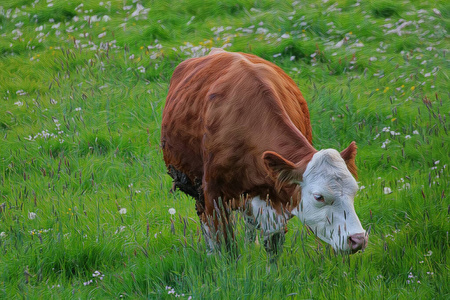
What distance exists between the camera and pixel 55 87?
8195mm

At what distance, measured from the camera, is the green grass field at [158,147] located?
366cm

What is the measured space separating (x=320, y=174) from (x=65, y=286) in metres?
2.04


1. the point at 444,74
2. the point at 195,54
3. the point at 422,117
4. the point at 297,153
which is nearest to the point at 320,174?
the point at 297,153

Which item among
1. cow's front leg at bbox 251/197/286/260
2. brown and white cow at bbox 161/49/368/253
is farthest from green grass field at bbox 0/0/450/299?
brown and white cow at bbox 161/49/368/253

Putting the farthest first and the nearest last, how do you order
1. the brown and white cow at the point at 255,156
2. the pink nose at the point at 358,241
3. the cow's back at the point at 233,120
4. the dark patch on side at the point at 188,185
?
the dark patch on side at the point at 188,185 → the cow's back at the point at 233,120 → the brown and white cow at the point at 255,156 → the pink nose at the point at 358,241

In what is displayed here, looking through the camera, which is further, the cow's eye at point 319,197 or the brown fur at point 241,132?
the brown fur at point 241,132

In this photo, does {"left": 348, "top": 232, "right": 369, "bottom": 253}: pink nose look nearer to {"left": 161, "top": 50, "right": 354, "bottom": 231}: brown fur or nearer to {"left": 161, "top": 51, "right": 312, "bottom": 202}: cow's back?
{"left": 161, "top": 50, "right": 354, "bottom": 231}: brown fur

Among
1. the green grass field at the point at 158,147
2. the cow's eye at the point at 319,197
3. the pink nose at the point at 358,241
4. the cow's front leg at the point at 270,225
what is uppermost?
the cow's eye at the point at 319,197

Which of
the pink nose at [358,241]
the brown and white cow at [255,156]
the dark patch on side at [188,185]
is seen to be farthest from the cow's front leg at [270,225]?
the dark patch on side at [188,185]

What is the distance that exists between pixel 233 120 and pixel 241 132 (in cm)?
12

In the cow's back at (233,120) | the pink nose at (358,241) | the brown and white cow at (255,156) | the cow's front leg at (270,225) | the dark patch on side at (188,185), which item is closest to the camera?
the pink nose at (358,241)

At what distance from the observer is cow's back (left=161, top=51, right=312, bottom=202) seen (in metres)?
3.95

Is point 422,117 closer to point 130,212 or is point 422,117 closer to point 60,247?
point 130,212

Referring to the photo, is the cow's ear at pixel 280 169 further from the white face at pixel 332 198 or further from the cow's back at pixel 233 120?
the cow's back at pixel 233 120
